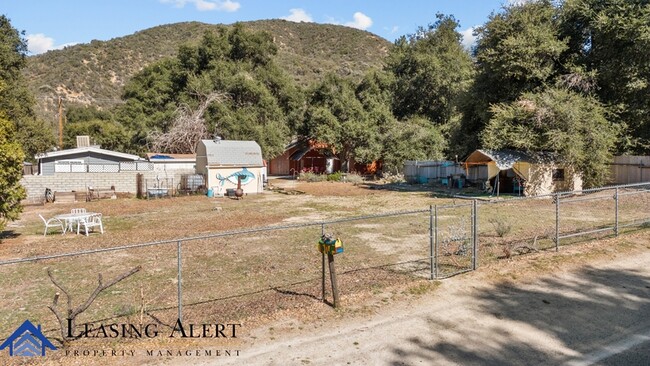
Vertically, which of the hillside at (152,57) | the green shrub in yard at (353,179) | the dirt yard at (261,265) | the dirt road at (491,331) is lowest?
the dirt road at (491,331)

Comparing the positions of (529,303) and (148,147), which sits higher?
(148,147)

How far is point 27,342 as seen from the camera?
18.9 feet

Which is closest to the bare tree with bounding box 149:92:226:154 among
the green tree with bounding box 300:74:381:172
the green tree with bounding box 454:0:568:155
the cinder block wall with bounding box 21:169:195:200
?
the green tree with bounding box 300:74:381:172

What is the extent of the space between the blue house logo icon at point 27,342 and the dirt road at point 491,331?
7.47 feet

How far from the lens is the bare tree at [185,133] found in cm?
4062

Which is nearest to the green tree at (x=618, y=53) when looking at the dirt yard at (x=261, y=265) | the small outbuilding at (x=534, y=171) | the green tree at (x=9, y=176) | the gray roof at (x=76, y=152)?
the small outbuilding at (x=534, y=171)

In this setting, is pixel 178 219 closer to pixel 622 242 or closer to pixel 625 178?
pixel 622 242

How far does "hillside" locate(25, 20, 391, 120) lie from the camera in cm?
6788

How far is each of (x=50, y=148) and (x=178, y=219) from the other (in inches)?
1015

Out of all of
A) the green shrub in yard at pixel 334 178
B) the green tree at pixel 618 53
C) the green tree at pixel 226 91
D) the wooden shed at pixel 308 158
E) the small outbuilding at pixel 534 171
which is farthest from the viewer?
the wooden shed at pixel 308 158

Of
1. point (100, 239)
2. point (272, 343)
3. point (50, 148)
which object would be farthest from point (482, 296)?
point (50, 148)

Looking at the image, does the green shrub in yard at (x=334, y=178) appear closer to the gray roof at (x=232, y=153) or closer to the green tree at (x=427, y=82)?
the gray roof at (x=232, y=153)

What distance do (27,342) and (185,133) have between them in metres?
36.7

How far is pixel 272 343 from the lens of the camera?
19.5ft
